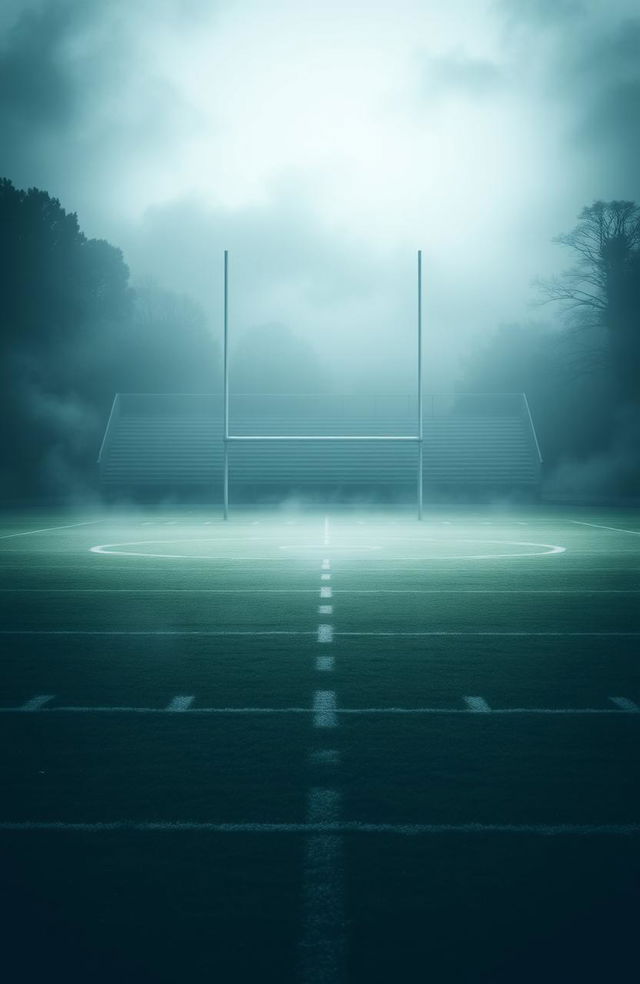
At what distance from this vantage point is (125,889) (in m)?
2.54

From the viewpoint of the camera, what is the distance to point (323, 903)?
96.2 inches

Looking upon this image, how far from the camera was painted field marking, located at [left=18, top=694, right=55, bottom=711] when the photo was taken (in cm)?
447

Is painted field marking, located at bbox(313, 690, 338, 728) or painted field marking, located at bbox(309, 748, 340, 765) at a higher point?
painted field marking, located at bbox(313, 690, 338, 728)

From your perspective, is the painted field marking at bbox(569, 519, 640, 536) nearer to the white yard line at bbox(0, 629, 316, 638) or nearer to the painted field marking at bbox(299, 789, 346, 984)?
the white yard line at bbox(0, 629, 316, 638)

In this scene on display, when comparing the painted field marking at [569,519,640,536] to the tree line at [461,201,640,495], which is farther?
the tree line at [461,201,640,495]

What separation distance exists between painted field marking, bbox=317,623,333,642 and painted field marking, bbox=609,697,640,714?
212 centimetres

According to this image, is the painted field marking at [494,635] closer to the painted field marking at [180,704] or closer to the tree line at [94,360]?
the painted field marking at [180,704]

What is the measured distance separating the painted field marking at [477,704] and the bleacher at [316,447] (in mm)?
24749

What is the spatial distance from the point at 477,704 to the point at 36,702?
207 cm

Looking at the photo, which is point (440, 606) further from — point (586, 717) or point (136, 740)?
point (136, 740)

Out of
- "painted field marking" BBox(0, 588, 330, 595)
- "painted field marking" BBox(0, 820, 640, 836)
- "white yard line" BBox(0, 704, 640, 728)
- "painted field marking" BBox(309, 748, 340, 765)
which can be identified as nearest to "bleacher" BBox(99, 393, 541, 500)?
"painted field marking" BBox(0, 588, 330, 595)

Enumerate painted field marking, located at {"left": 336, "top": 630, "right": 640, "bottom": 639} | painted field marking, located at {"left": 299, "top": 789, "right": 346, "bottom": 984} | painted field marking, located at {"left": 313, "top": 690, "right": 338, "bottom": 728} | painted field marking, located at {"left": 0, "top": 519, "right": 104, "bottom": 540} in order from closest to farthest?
painted field marking, located at {"left": 299, "top": 789, "right": 346, "bottom": 984}
painted field marking, located at {"left": 313, "top": 690, "right": 338, "bottom": 728}
painted field marking, located at {"left": 336, "top": 630, "right": 640, "bottom": 639}
painted field marking, located at {"left": 0, "top": 519, "right": 104, "bottom": 540}

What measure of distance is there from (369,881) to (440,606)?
529 centimetres

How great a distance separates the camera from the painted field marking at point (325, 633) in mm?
6301
